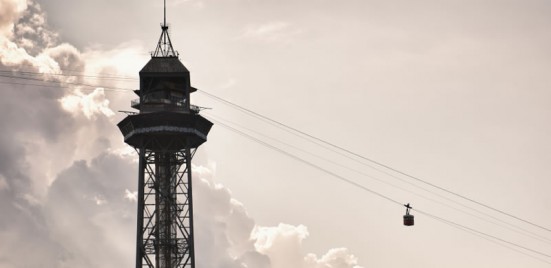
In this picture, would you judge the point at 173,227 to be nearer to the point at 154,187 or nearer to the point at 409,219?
the point at 154,187

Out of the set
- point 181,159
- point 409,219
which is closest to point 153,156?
point 181,159

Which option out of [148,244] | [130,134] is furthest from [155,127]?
[148,244]

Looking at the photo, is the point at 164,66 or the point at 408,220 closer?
the point at 408,220

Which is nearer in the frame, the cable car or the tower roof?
the cable car

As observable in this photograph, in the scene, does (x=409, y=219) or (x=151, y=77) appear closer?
(x=409, y=219)

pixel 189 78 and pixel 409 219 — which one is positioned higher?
pixel 189 78

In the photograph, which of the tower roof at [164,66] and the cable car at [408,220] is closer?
the cable car at [408,220]

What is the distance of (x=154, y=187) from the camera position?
586ft

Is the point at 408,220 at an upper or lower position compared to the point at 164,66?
lower

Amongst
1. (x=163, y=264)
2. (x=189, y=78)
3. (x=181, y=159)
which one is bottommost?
(x=163, y=264)

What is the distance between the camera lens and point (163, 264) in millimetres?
176500

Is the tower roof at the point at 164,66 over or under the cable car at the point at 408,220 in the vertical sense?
over

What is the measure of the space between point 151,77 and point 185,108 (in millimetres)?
6208

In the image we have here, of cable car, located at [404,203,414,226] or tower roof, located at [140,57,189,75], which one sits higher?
tower roof, located at [140,57,189,75]
